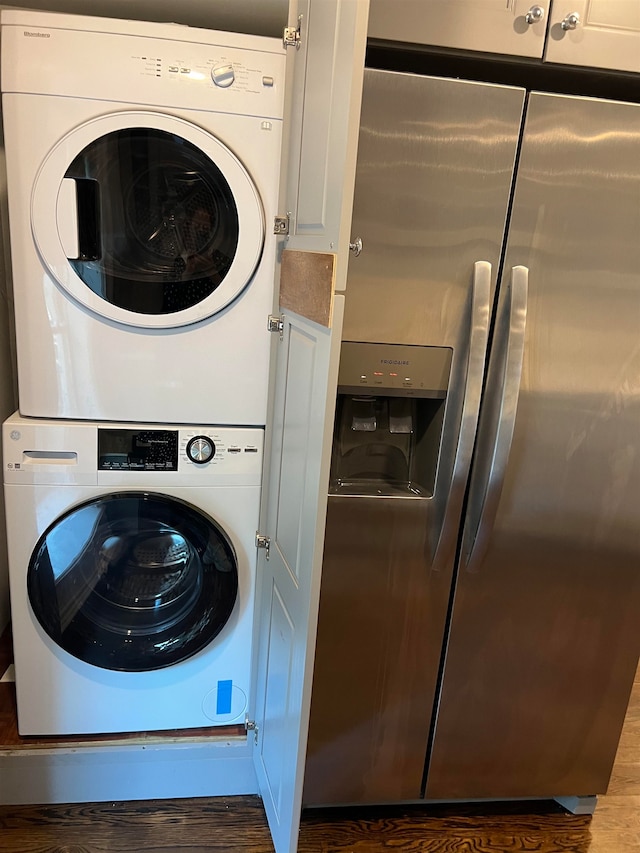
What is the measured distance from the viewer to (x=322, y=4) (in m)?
1.18

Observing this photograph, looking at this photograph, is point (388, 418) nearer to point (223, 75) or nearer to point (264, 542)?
point (264, 542)

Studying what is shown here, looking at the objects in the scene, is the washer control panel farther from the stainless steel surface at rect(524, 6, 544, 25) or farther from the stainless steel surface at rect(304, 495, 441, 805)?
the stainless steel surface at rect(524, 6, 544, 25)

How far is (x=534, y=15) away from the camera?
4.33 ft

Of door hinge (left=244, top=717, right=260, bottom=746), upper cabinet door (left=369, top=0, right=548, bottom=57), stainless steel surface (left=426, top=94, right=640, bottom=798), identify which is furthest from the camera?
door hinge (left=244, top=717, right=260, bottom=746)

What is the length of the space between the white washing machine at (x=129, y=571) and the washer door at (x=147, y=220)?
34cm

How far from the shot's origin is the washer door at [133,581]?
1635 millimetres

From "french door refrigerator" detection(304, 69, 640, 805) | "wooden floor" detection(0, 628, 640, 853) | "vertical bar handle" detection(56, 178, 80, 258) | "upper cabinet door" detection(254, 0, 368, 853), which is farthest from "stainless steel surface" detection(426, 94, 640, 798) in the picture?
"vertical bar handle" detection(56, 178, 80, 258)

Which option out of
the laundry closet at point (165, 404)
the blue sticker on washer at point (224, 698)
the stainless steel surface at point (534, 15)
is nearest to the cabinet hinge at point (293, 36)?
the laundry closet at point (165, 404)

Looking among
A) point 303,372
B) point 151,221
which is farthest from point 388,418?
point 151,221

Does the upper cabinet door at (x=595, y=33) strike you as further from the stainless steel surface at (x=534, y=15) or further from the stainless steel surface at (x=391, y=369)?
the stainless steel surface at (x=391, y=369)

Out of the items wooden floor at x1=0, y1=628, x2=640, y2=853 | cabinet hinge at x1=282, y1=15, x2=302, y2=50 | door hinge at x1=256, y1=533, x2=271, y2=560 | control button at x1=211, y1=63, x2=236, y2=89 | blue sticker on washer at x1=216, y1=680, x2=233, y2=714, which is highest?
cabinet hinge at x1=282, y1=15, x2=302, y2=50

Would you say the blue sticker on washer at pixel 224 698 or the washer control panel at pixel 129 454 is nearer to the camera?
the washer control panel at pixel 129 454

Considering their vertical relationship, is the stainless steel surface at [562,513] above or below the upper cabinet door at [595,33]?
below

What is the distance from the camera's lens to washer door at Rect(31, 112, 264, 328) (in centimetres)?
146
